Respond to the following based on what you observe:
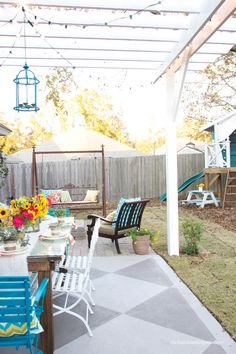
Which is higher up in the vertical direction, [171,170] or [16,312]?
[171,170]

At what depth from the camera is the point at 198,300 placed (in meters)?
4.12

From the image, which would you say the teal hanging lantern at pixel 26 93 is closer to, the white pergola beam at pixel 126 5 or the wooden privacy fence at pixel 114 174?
the white pergola beam at pixel 126 5

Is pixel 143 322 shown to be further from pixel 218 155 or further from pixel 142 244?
pixel 218 155

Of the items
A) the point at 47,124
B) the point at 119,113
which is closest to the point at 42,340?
the point at 47,124

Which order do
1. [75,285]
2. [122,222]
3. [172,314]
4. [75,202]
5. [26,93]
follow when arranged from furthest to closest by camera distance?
[75,202], [122,222], [26,93], [172,314], [75,285]

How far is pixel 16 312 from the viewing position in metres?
2.36

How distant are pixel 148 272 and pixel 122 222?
1473 mm

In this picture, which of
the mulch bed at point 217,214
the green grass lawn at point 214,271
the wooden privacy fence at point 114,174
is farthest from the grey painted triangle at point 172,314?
the wooden privacy fence at point 114,174

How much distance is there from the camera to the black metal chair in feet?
→ 21.0

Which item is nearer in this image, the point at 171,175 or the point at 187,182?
the point at 171,175

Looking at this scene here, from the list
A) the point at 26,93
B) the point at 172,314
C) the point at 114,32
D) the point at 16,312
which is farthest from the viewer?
the point at 114,32

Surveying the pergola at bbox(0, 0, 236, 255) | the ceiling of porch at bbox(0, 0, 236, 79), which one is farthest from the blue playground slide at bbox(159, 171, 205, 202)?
the ceiling of porch at bbox(0, 0, 236, 79)

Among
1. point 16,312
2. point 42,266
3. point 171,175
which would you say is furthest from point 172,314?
point 171,175

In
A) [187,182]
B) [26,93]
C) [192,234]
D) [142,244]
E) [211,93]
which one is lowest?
[142,244]
